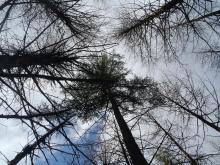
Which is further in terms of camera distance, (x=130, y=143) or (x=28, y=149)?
(x=130, y=143)

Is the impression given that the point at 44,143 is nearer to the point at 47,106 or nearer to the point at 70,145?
the point at 70,145

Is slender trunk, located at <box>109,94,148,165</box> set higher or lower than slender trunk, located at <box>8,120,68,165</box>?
higher

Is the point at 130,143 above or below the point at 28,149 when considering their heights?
above

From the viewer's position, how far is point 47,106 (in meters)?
4.54

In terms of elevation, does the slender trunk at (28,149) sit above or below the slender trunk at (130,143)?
below

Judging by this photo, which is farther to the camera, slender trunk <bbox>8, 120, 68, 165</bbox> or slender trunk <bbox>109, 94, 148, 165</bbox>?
slender trunk <bbox>109, 94, 148, 165</bbox>

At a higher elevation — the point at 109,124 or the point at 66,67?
the point at 109,124

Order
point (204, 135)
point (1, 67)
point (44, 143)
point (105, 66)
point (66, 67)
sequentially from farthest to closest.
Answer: point (105, 66) → point (204, 135) → point (66, 67) → point (1, 67) → point (44, 143)

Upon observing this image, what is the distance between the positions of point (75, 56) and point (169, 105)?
4.56 metres

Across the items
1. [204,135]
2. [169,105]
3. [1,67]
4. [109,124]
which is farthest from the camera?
[169,105]

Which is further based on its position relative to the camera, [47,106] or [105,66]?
[105,66]

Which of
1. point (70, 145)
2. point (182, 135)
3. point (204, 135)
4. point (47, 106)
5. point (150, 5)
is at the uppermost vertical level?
point (150, 5)

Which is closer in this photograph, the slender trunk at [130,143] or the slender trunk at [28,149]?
the slender trunk at [28,149]

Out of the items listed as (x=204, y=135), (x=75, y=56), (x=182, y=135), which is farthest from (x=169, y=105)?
(x=75, y=56)
